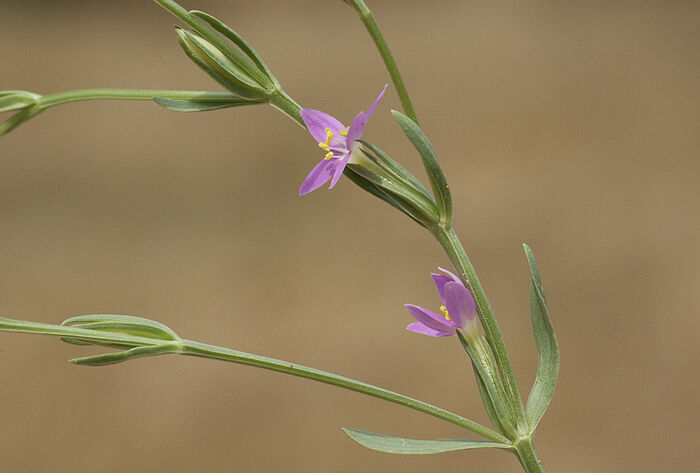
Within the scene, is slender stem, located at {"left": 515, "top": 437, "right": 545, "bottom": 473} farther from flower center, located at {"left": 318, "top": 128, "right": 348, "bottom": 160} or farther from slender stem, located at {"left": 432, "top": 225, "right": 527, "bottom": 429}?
flower center, located at {"left": 318, "top": 128, "right": 348, "bottom": 160}

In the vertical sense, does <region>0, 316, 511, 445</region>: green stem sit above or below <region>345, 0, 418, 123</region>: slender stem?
below

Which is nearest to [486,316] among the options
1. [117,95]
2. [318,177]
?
[318,177]

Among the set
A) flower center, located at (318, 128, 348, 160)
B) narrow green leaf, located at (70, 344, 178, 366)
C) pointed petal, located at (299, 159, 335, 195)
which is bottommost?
narrow green leaf, located at (70, 344, 178, 366)

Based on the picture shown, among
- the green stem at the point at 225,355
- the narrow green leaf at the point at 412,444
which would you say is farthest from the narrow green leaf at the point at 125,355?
the narrow green leaf at the point at 412,444

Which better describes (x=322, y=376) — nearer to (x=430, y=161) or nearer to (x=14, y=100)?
(x=430, y=161)

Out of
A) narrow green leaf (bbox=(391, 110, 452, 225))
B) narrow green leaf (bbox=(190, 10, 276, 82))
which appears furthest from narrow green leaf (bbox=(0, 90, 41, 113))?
narrow green leaf (bbox=(391, 110, 452, 225))

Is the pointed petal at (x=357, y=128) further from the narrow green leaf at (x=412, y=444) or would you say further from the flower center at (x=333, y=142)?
the narrow green leaf at (x=412, y=444)

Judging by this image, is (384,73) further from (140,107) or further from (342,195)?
(140,107)
